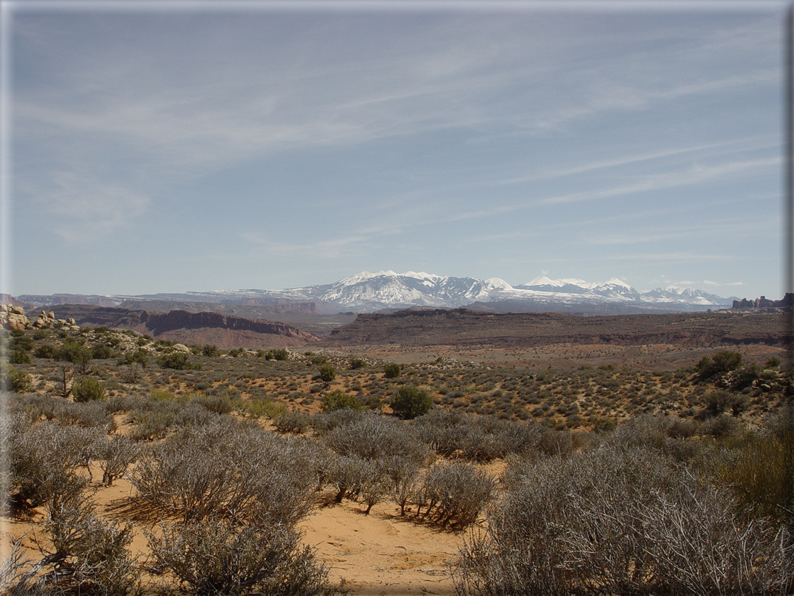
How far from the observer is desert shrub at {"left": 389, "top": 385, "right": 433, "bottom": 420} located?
2083 cm

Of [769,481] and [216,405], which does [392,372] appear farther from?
[769,481]

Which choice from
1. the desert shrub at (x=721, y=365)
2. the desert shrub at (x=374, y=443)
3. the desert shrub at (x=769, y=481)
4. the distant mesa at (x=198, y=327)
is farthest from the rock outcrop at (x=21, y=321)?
the distant mesa at (x=198, y=327)

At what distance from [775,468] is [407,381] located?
25.4 m

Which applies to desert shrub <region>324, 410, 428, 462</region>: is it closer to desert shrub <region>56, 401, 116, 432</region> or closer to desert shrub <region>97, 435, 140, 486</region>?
desert shrub <region>97, 435, 140, 486</region>

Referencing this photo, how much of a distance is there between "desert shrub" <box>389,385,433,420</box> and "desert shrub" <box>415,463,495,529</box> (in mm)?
13573

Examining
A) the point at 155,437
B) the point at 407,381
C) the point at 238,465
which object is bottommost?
the point at 407,381

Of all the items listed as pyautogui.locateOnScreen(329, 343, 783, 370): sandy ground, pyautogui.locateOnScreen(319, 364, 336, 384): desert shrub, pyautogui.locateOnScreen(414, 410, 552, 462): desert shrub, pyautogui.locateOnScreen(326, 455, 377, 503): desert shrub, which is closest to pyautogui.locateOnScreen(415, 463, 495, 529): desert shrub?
pyautogui.locateOnScreen(326, 455, 377, 503): desert shrub

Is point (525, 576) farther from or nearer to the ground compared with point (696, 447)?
farther from the ground

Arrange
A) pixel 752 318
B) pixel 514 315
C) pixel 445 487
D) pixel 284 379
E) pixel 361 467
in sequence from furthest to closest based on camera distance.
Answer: pixel 514 315 → pixel 752 318 → pixel 284 379 → pixel 361 467 → pixel 445 487

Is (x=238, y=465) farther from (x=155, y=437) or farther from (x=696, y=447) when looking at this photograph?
(x=696, y=447)

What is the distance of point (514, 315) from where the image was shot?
12662 centimetres

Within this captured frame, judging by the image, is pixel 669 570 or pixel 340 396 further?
pixel 340 396

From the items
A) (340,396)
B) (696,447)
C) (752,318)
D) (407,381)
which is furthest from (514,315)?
(696,447)

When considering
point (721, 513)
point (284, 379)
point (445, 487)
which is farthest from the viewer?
point (284, 379)
